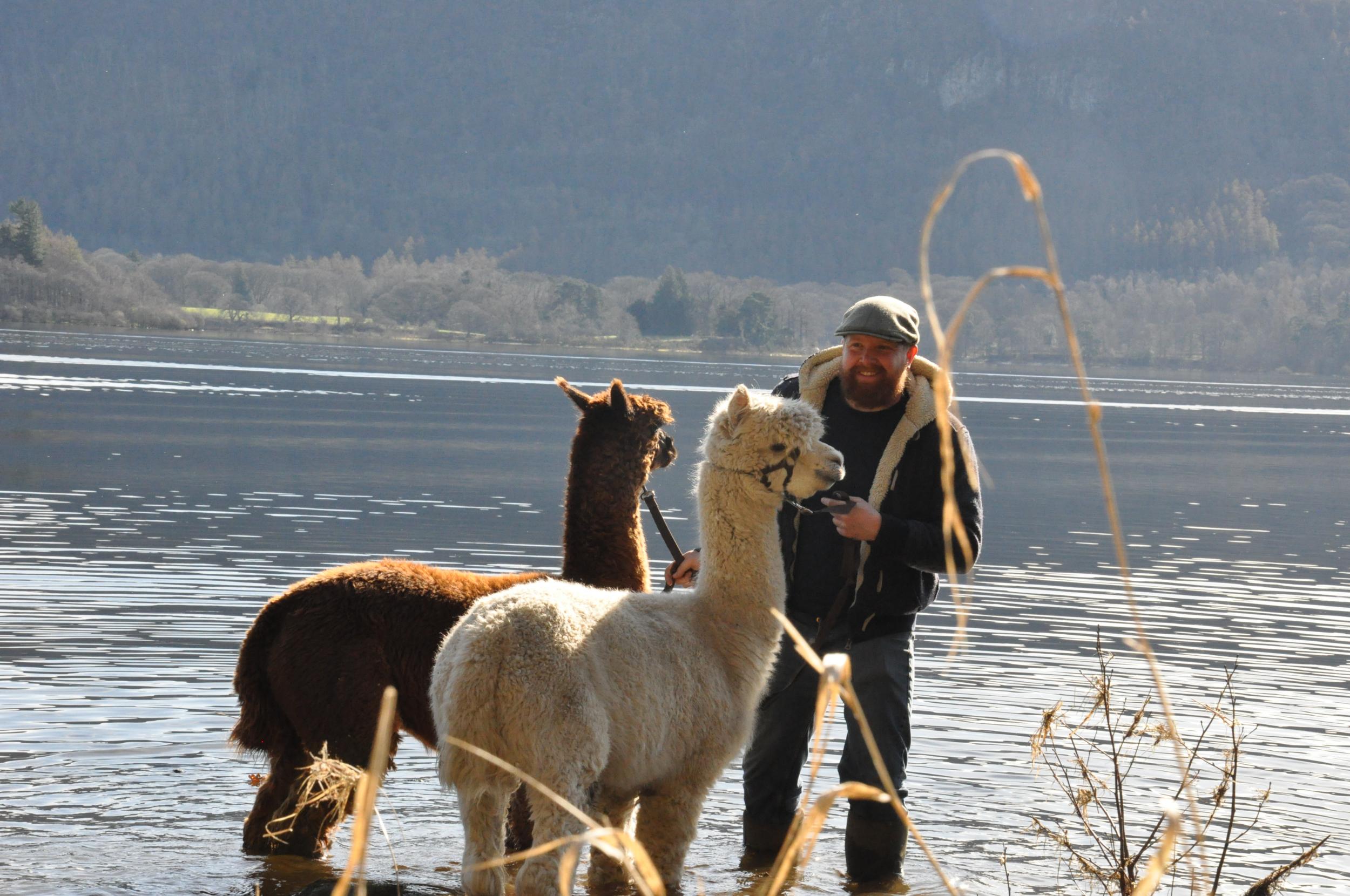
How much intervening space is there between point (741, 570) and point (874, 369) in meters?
0.83

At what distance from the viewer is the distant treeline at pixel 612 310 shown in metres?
118

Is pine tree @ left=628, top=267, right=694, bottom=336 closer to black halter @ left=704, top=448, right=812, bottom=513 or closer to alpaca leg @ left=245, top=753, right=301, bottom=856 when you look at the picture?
alpaca leg @ left=245, top=753, right=301, bottom=856

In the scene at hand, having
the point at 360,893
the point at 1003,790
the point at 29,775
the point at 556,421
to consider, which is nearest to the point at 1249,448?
the point at 556,421

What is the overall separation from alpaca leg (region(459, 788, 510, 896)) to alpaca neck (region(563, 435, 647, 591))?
1.44 metres

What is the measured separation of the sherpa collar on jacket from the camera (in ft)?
16.7

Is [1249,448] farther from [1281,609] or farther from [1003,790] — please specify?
[1003,790]

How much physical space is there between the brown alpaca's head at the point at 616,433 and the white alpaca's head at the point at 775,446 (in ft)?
3.10

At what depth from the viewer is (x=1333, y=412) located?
60.8 m

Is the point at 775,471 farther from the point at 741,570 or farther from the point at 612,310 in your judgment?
the point at 612,310

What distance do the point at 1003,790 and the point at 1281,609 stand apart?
24.3 ft

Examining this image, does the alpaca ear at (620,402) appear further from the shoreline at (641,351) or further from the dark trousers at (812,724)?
the shoreline at (641,351)

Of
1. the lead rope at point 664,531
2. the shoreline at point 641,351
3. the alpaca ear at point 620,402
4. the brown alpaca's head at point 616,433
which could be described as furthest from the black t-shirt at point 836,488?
the shoreline at point 641,351

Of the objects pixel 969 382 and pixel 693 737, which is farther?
pixel 969 382

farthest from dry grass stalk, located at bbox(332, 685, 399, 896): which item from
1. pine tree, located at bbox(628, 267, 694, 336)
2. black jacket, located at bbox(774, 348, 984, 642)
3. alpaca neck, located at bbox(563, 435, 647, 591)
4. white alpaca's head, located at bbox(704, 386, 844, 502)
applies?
pine tree, located at bbox(628, 267, 694, 336)
